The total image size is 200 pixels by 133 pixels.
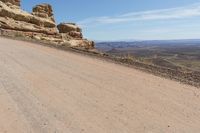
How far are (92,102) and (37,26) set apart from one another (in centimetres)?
3684

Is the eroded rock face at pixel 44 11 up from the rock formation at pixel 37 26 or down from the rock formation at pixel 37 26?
up

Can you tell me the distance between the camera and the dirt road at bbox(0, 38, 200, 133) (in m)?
7.45

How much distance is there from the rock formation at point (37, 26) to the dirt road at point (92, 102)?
2449 centimetres

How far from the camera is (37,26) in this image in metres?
45.0

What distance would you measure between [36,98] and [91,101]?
1554 millimetres

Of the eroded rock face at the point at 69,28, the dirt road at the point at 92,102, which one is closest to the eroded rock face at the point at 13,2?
the eroded rock face at the point at 69,28

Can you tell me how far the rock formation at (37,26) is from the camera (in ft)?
133

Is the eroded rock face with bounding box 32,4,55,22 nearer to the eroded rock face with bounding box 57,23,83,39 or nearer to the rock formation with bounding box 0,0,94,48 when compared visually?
the rock formation with bounding box 0,0,94,48

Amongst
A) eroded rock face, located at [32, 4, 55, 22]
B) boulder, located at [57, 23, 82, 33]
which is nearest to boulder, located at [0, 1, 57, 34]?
eroded rock face, located at [32, 4, 55, 22]

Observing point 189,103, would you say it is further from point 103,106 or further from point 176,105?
point 103,106

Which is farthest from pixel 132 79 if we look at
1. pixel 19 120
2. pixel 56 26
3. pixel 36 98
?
pixel 56 26

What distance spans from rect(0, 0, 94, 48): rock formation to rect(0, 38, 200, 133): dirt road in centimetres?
2449

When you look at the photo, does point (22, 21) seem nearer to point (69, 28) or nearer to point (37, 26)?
point (37, 26)

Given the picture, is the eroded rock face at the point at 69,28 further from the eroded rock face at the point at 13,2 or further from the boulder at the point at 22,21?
the eroded rock face at the point at 13,2
